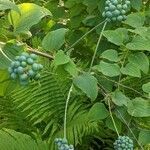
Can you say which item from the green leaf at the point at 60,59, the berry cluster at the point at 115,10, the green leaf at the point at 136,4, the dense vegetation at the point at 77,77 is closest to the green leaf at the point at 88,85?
the dense vegetation at the point at 77,77

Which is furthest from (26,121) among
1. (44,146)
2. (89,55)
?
(89,55)

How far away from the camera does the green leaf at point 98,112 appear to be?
5.51 ft

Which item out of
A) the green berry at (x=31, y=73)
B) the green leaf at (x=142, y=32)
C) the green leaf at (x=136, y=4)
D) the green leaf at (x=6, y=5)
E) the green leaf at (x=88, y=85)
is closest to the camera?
the green berry at (x=31, y=73)

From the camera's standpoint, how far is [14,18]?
5.00 feet

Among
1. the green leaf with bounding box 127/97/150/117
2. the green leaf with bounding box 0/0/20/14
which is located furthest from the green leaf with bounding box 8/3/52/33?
the green leaf with bounding box 127/97/150/117

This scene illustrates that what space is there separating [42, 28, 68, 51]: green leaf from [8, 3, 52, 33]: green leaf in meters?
0.07

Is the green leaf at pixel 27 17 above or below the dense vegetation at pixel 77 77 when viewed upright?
above

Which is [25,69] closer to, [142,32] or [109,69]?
[109,69]

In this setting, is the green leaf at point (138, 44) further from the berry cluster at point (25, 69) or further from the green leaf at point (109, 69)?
the berry cluster at point (25, 69)

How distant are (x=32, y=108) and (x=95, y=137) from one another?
1.18 ft

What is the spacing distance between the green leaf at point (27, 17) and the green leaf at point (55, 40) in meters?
0.07

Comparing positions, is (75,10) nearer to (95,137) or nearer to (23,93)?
(23,93)

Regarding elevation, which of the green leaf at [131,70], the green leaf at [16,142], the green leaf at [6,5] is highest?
the green leaf at [6,5]

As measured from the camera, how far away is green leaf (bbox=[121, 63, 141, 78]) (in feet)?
5.29
